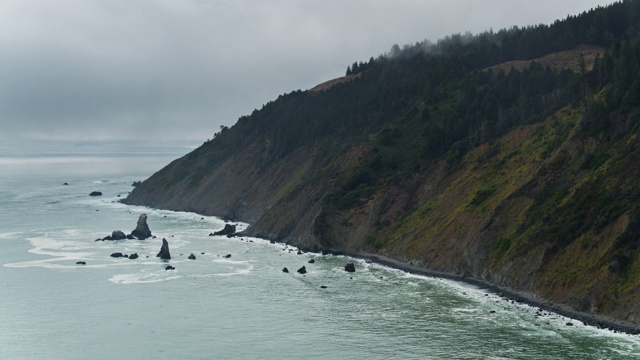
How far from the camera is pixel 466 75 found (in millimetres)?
174625

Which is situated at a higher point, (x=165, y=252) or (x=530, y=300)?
(x=165, y=252)

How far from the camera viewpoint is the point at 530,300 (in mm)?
84125

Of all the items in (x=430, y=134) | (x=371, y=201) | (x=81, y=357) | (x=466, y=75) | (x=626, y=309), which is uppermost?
(x=466, y=75)

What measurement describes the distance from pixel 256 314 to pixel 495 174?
49798 millimetres

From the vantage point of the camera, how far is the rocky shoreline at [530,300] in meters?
71.8

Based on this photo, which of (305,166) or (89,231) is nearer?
(89,231)

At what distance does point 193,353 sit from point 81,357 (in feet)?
32.2

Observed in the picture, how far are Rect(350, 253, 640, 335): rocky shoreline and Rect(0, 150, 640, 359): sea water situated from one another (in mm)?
1205

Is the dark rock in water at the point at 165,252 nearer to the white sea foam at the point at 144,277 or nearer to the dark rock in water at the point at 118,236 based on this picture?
the white sea foam at the point at 144,277

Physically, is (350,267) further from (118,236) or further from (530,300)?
(118,236)

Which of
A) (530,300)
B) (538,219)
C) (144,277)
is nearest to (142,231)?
(144,277)

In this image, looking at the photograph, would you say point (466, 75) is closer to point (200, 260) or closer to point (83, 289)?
point (200, 260)

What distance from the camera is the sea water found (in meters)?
68.4

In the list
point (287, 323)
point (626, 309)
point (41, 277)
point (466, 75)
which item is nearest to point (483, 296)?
point (626, 309)
